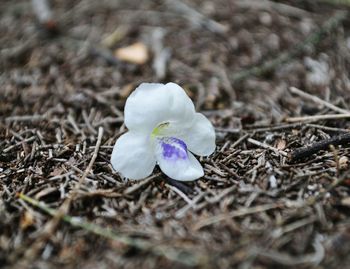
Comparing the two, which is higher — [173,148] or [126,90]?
[173,148]

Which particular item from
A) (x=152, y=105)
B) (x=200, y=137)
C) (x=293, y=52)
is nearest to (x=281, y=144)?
(x=200, y=137)

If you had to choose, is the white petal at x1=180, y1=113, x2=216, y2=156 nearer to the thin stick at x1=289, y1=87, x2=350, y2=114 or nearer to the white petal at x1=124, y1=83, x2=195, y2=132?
the white petal at x1=124, y1=83, x2=195, y2=132

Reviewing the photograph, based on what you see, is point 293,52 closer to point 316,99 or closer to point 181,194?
point 316,99

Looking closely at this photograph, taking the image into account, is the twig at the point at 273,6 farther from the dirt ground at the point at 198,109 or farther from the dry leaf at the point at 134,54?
the dry leaf at the point at 134,54

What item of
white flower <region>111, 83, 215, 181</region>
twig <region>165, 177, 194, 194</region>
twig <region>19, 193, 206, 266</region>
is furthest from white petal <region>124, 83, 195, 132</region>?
twig <region>19, 193, 206, 266</region>

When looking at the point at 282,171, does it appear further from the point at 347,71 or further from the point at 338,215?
the point at 347,71

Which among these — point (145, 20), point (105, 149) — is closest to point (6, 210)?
point (105, 149)
